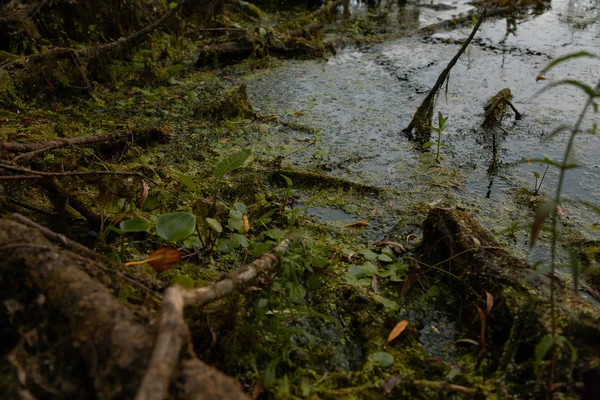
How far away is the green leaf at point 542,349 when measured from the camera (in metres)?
1.34

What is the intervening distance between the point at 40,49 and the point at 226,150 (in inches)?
92.4

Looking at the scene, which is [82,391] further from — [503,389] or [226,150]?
[226,150]

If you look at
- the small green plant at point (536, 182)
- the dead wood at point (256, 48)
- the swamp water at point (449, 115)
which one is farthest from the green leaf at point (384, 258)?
the dead wood at point (256, 48)

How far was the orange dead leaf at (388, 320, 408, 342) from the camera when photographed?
5.61 ft

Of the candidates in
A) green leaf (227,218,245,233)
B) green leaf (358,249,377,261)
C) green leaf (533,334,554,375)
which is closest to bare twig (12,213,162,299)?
green leaf (227,218,245,233)

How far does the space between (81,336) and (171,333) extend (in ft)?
0.75

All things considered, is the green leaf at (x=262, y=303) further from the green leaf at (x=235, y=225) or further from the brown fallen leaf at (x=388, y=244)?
the brown fallen leaf at (x=388, y=244)

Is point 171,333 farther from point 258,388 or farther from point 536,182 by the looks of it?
point 536,182

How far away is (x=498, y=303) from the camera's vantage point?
5.54ft

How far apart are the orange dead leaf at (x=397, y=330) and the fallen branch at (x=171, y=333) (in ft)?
2.10

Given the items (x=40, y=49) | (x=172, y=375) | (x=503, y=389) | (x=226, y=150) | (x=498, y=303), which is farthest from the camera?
(x=40, y=49)

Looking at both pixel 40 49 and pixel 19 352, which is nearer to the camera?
pixel 19 352

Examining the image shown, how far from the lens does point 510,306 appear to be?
162 cm

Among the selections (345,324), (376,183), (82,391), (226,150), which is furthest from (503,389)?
(226,150)
